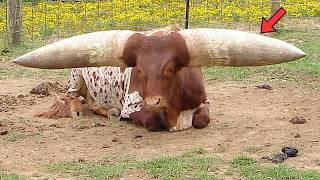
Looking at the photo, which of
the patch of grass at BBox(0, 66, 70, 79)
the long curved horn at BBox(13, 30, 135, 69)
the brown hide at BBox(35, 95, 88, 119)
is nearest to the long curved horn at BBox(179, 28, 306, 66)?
the long curved horn at BBox(13, 30, 135, 69)

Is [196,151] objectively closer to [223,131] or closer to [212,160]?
[212,160]

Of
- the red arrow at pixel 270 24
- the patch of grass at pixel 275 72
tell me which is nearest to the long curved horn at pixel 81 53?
the patch of grass at pixel 275 72

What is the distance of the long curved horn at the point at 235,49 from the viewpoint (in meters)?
6.59

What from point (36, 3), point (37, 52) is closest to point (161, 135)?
point (37, 52)

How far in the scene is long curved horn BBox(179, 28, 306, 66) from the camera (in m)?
6.59

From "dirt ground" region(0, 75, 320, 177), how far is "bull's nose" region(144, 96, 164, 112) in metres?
0.34

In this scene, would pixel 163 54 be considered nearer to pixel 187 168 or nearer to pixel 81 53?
pixel 81 53

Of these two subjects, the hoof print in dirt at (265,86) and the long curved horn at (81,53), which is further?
the hoof print in dirt at (265,86)

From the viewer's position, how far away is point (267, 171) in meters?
5.78

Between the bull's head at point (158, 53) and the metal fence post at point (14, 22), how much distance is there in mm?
6413

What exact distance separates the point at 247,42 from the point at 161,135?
131cm

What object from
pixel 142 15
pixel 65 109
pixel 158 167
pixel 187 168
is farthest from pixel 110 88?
pixel 142 15

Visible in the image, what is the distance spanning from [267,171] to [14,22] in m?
8.53

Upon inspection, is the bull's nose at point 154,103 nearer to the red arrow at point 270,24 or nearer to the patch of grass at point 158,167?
the patch of grass at point 158,167
